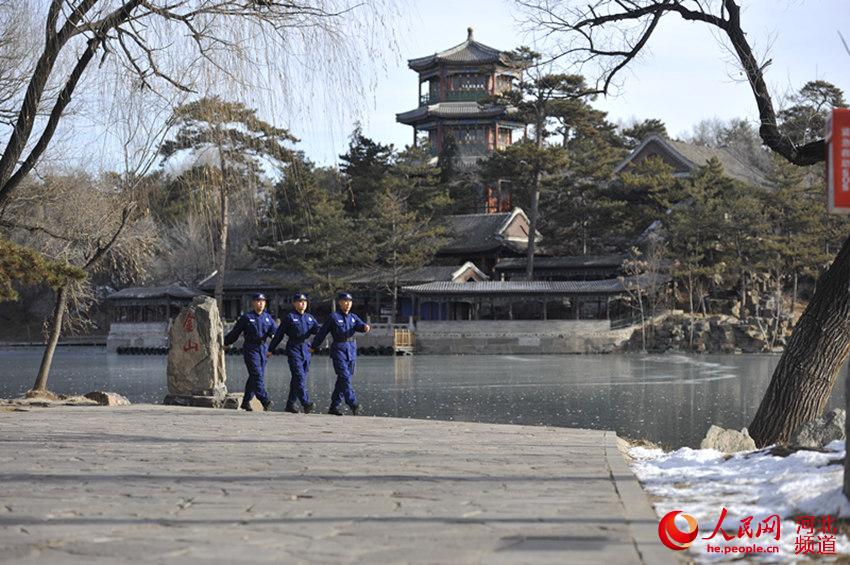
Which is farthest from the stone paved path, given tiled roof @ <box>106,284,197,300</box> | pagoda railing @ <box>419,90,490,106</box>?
pagoda railing @ <box>419,90,490,106</box>

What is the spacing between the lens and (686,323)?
45.8m

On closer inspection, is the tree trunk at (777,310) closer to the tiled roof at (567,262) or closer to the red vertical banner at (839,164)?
→ the tiled roof at (567,262)

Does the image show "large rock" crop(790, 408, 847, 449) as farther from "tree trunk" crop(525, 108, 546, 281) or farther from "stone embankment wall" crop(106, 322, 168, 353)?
"stone embankment wall" crop(106, 322, 168, 353)

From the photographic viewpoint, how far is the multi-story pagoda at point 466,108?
58.6m

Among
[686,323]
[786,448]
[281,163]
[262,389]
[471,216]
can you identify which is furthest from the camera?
[471,216]

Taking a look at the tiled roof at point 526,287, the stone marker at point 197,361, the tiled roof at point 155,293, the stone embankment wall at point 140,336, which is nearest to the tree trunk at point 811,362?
the stone marker at point 197,361

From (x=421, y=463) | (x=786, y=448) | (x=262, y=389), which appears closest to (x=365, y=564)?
(x=421, y=463)

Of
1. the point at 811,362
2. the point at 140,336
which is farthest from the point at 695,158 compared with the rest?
the point at 811,362

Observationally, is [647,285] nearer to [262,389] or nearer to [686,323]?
[686,323]

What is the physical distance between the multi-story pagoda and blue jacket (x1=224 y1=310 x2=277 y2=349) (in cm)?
4554

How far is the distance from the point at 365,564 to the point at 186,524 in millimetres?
1170

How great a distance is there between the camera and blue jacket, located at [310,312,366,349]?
471 inches

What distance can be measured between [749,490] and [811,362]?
3.86 meters

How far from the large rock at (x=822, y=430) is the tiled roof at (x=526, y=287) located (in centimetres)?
3773
